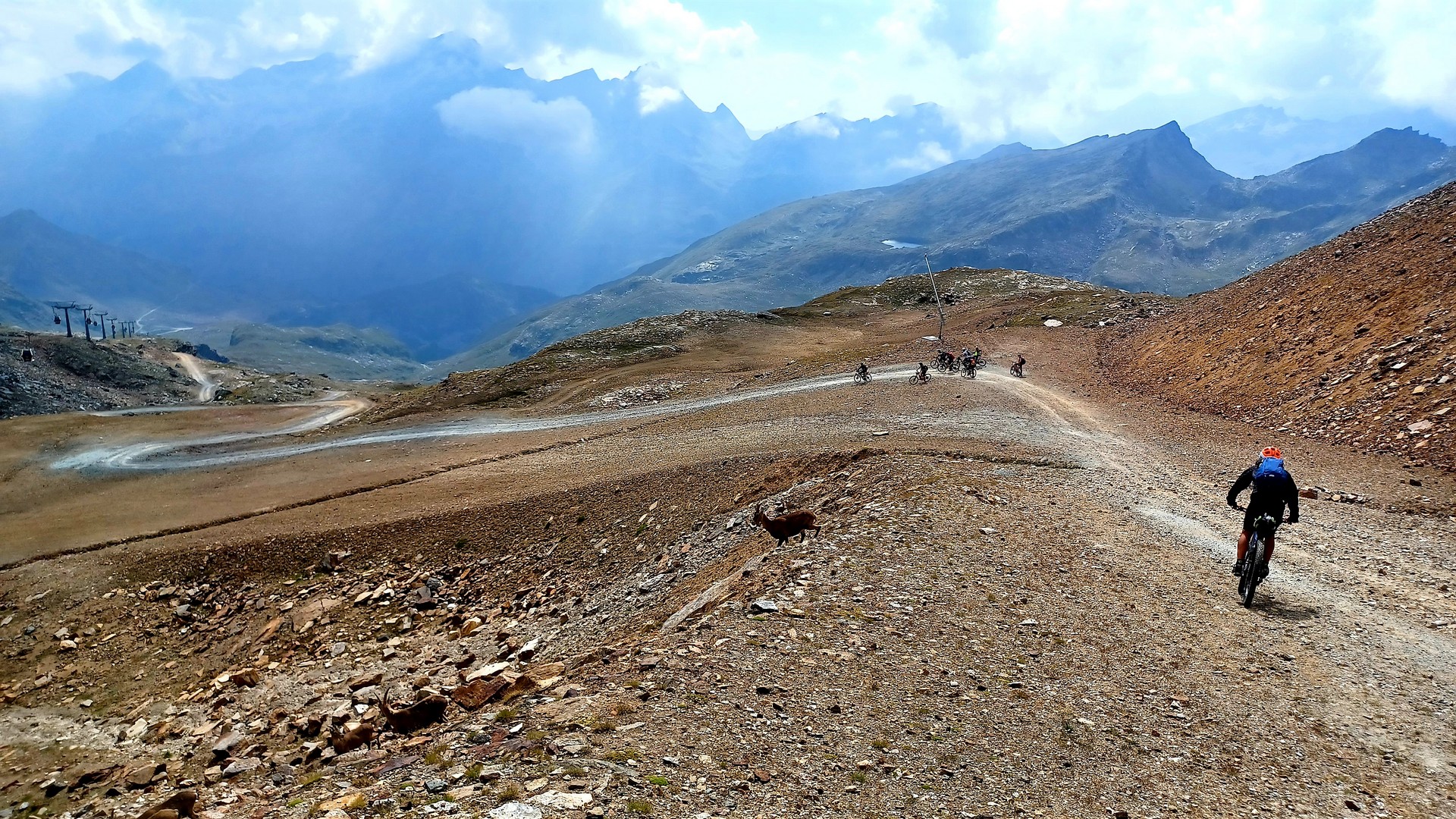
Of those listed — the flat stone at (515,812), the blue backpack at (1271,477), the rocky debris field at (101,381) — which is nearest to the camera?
the flat stone at (515,812)

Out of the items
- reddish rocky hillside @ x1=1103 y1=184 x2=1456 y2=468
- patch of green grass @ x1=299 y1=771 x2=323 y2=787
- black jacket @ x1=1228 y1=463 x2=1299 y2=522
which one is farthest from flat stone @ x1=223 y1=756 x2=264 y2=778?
reddish rocky hillside @ x1=1103 y1=184 x2=1456 y2=468

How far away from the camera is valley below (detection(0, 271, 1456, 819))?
720 centimetres

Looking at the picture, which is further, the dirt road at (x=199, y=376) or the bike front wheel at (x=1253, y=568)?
the dirt road at (x=199, y=376)

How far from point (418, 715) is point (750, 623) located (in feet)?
15.1

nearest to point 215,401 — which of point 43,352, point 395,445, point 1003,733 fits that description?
point 43,352

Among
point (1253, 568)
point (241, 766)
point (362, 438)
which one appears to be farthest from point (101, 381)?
point (1253, 568)

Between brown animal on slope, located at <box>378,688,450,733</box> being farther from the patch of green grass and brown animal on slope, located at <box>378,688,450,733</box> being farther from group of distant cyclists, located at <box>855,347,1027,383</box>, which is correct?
group of distant cyclists, located at <box>855,347,1027,383</box>

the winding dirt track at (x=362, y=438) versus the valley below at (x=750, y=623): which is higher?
the winding dirt track at (x=362, y=438)

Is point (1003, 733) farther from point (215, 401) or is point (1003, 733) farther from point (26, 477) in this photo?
point (215, 401)

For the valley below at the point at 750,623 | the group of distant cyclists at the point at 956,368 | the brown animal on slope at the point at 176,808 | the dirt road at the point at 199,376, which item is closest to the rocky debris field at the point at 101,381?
the dirt road at the point at 199,376

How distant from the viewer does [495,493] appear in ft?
84.3

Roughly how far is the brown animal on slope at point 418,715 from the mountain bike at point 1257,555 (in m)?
12.2

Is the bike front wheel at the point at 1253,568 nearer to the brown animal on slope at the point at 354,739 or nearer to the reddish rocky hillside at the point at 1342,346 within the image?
the reddish rocky hillside at the point at 1342,346

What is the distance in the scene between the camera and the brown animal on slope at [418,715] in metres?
9.45
